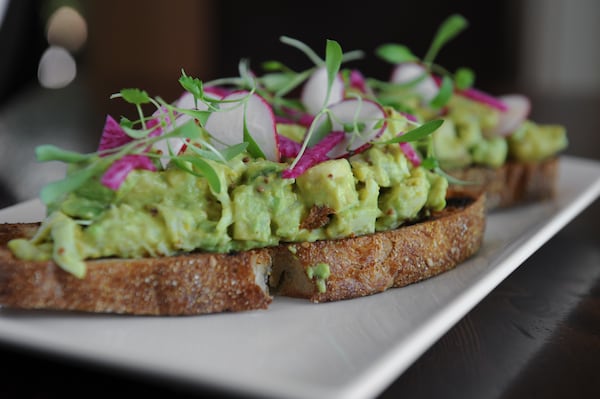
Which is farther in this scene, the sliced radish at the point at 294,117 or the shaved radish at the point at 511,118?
the shaved radish at the point at 511,118

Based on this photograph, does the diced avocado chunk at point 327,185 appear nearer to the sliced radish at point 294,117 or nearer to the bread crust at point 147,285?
the bread crust at point 147,285

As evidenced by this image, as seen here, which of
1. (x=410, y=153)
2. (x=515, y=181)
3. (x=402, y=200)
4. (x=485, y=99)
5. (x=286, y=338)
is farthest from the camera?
(x=485, y=99)

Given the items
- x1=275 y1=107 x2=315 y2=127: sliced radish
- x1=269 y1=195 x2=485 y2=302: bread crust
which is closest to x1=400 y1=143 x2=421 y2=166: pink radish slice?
x1=269 y1=195 x2=485 y2=302: bread crust

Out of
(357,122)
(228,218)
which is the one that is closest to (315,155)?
(357,122)

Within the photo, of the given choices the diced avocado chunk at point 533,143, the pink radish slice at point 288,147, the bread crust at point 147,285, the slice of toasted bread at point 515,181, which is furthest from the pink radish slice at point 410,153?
the diced avocado chunk at point 533,143

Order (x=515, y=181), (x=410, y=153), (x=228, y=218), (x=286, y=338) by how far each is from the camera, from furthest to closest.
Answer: (x=515, y=181) → (x=410, y=153) → (x=228, y=218) → (x=286, y=338)

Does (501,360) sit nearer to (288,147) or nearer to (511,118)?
(288,147)

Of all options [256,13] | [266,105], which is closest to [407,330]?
[266,105]

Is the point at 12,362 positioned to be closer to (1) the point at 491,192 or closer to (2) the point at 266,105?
(2) the point at 266,105
